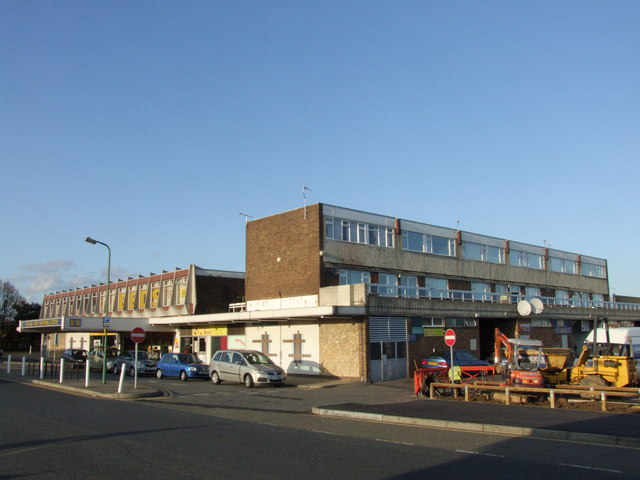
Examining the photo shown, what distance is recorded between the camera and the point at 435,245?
41625 millimetres

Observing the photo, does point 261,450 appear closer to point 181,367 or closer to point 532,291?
point 181,367

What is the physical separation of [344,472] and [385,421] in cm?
724

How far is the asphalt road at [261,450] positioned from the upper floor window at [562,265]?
4191 cm

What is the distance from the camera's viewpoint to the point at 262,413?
17594 mm

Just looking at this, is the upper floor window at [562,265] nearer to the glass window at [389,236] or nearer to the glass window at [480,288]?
the glass window at [480,288]

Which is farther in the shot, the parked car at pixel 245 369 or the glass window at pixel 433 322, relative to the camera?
the glass window at pixel 433 322

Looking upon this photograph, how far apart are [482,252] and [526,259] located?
270 inches

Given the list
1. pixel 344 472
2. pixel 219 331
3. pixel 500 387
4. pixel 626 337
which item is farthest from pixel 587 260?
pixel 344 472

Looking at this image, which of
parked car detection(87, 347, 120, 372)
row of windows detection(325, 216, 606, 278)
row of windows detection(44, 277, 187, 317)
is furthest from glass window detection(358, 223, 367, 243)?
parked car detection(87, 347, 120, 372)

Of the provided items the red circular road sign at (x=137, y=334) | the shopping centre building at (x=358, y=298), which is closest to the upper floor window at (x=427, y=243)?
the shopping centre building at (x=358, y=298)

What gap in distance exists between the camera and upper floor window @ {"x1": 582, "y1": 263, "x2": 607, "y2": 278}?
5775 centimetres

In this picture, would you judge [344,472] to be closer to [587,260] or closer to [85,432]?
[85,432]

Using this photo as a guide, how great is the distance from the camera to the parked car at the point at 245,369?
26.8m

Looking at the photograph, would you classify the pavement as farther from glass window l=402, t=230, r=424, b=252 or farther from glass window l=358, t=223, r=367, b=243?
glass window l=402, t=230, r=424, b=252
